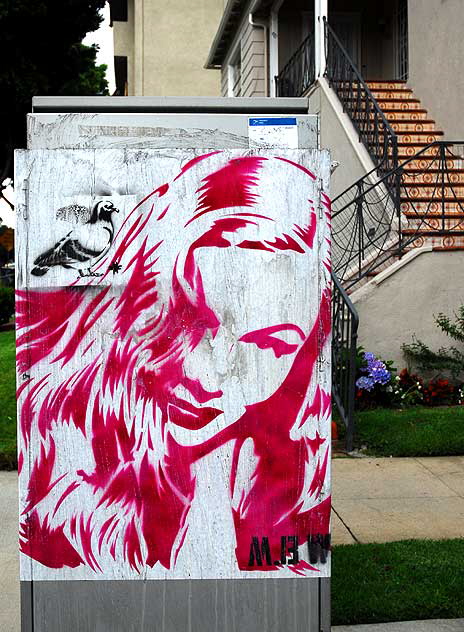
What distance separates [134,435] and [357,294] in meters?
6.38

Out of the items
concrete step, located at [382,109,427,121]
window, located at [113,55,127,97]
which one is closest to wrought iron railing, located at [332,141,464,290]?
concrete step, located at [382,109,427,121]

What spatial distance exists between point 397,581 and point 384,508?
147 cm

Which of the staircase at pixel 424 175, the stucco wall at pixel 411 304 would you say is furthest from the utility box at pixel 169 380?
the staircase at pixel 424 175

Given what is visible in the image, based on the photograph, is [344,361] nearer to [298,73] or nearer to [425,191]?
[425,191]

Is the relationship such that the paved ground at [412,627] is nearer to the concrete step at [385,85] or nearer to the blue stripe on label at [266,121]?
the blue stripe on label at [266,121]

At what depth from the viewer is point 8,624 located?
12.7ft

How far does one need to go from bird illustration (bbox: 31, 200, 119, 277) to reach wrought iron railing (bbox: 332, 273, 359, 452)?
4.50 m

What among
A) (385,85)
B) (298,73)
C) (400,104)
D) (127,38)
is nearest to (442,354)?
(400,104)

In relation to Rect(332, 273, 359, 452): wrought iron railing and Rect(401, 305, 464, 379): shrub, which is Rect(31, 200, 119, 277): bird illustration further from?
Rect(401, 305, 464, 379): shrub

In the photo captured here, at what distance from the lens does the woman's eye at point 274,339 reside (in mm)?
2987

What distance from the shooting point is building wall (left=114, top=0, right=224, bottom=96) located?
29391 millimetres

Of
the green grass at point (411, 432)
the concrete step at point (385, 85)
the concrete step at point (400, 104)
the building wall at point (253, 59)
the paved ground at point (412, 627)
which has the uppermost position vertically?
the building wall at point (253, 59)

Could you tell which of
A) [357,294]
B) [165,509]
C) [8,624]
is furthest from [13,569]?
[357,294]

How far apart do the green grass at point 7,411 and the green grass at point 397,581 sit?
3.24 m
